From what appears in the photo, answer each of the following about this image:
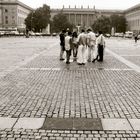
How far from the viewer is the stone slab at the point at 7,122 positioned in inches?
264

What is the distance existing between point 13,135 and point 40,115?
137cm

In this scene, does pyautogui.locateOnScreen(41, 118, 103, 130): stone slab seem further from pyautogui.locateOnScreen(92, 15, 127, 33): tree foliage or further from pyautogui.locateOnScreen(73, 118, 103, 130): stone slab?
pyautogui.locateOnScreen(92, 15, 127, 33): tree foliage

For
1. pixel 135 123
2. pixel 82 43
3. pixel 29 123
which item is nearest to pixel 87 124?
pixel 135 123

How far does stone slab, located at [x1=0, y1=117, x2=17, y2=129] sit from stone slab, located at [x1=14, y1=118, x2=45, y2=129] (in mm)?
97

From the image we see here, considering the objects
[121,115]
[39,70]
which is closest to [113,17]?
[39,70]

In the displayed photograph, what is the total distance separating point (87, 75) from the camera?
13.6 meters

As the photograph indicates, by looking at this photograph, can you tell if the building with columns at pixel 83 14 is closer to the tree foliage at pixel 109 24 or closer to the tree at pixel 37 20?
the tree foliage at pixel 109 24

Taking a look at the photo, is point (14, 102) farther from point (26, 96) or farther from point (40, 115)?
point (40, 115)

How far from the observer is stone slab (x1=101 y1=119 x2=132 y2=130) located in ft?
21.7

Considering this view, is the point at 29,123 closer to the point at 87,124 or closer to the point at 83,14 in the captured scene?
the point at 87,124

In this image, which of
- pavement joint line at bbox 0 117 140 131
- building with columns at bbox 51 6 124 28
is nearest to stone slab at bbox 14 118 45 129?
pavement joint line at bbox 0 117 140 131

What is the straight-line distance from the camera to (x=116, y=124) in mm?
6840

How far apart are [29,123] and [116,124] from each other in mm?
1686

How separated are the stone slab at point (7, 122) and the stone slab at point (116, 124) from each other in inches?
69.6
